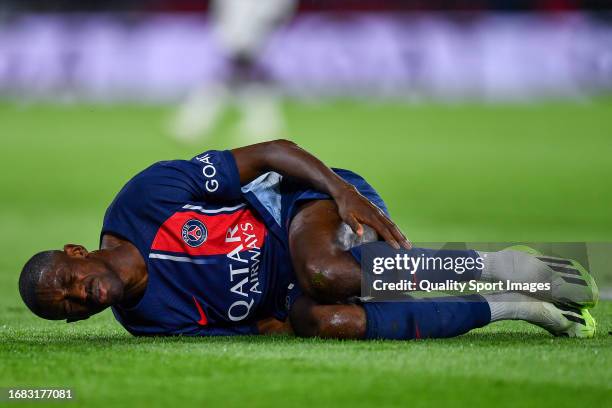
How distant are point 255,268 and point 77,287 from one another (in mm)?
842

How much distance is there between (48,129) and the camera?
17.4m

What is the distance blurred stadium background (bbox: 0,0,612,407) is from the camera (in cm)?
1284

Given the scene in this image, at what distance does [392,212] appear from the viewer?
11.2 m

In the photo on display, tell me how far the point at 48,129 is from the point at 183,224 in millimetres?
13178

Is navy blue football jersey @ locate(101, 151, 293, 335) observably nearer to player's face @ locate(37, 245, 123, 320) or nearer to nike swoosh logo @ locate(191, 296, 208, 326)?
nike swoosh logo @ locate(191, 296, 208, 326)

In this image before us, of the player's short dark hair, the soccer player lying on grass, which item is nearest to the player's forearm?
the soccer player lying on grass

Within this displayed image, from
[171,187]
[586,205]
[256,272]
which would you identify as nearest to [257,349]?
[256,272]

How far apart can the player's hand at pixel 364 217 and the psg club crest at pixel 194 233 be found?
61cm

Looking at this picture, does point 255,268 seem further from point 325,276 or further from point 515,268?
point 515,268

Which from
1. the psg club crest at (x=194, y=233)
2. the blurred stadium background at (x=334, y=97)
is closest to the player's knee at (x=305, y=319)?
the psg club crest at (x=194, y=233)

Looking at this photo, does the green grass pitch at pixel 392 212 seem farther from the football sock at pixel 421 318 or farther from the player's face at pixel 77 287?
the player's face at pixel 77 287

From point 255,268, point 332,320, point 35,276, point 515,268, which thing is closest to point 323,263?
point 332,320

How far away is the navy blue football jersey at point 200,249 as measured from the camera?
15.4 ft

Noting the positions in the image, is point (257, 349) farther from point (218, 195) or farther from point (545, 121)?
point (545, 121)
